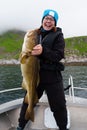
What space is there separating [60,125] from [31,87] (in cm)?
128

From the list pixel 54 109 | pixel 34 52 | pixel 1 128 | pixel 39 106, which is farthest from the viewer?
pixel 39 106

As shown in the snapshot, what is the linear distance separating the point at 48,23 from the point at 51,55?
70cm

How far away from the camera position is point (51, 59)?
20.4ft

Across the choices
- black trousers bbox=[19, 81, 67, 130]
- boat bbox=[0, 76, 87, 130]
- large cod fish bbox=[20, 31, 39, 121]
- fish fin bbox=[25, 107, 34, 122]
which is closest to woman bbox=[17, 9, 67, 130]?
black trousers bbox=[19, 81, 67, 130]

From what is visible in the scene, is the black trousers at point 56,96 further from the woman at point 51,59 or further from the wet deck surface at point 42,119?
the wet deck surface at point 42,119

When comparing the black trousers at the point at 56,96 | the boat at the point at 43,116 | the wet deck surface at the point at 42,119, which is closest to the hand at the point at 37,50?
the black trousers at the point at 56,96

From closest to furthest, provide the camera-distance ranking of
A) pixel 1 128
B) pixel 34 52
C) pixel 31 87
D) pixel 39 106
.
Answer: pixel 34 52 < pixel 31 87 < pixel 1 128 < pixel 39 106

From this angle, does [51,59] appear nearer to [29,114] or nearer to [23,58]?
[23,58]

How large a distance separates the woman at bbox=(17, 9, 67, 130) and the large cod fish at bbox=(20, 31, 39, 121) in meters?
0.21

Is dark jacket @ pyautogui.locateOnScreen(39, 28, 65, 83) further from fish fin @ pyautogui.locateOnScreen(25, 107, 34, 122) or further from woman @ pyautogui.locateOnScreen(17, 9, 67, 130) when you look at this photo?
fish fin @ pyautogui.locateOnScreen(25, 107, 34, 122)

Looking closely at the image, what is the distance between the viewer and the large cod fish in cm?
581

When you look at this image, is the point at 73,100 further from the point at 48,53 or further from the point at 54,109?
the point at 48,53

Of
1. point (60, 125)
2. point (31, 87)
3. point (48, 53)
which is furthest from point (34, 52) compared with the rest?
point (60, 125)

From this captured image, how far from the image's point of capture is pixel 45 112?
8.36 m
